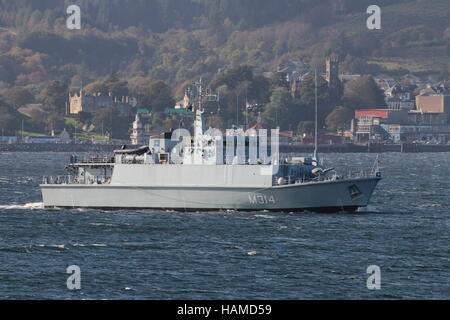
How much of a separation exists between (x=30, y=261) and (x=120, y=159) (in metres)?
17.1

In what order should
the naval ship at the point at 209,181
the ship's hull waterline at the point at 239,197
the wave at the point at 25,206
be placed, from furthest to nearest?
1. the wave at the point at 25,206
2. the naval ship at the point at 209,181
3. the ship's hull waterline at the point at 239,197

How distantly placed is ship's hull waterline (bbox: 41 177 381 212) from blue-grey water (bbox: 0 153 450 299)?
2.33 feet

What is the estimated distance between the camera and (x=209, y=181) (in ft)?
199

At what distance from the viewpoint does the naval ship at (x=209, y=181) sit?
60062 mm

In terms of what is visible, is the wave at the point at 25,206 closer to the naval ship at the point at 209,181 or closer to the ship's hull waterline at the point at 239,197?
the naval ship at the point at 209,181

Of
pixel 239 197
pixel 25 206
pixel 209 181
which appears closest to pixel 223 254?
pixel 239 197

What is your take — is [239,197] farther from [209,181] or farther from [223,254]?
[223,254]

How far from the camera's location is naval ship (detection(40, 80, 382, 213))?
2365 inches

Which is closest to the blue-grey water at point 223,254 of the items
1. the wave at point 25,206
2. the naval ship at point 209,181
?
the wave at point 25,206

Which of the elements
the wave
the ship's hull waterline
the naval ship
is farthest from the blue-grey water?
the naval ship

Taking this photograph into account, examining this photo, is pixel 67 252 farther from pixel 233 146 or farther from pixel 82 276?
pixel 233 146

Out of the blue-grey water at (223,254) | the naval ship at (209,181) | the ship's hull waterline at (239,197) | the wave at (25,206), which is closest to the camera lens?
the blue-grey water at (223,254)

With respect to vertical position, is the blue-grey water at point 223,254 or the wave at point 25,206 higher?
the wave at point 25,206

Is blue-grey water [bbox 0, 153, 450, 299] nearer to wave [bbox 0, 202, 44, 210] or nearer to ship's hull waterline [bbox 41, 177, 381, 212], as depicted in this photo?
wave [bbox 0, 202, 44, 210]
